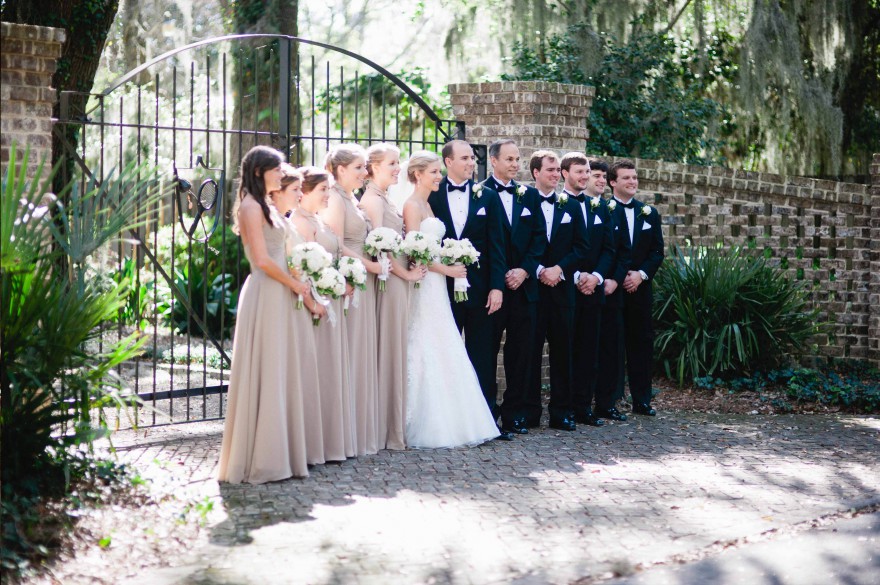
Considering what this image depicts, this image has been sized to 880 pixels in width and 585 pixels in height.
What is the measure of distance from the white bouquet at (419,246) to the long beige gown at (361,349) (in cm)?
29

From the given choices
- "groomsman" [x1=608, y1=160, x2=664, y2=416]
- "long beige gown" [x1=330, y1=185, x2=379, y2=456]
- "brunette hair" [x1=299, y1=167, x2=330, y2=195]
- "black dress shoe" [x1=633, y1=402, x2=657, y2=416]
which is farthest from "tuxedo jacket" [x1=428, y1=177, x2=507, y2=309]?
"black dress shoe" [x1=633, y1=402, x2=657, y2=416]

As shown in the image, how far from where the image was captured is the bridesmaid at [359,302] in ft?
23.7

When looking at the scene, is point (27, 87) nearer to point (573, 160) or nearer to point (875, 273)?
point (573, 160)

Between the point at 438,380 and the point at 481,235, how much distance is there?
1112 mm

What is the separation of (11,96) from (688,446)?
4.97m

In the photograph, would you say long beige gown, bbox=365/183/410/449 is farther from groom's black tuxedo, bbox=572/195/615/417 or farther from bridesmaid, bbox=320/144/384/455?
groom's black tuxedo, bbox=572/195/615/417

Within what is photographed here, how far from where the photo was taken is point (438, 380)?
7.59 meters

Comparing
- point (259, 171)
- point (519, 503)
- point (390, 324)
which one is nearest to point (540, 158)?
point (390, 324)

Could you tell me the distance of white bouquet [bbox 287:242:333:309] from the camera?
256 inches

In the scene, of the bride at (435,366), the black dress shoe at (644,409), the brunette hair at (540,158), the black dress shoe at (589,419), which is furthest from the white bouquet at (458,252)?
the black dress shoe at (644,409)

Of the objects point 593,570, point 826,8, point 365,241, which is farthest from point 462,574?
point 826,8

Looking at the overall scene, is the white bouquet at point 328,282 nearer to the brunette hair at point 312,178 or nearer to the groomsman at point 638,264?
the brunette hair at point 312,178

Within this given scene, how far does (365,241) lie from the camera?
288 inches

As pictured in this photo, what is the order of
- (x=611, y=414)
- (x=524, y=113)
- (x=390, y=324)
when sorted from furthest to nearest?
(x=524, y=113)
(x=611, y=414)
(x=390, y=324)
